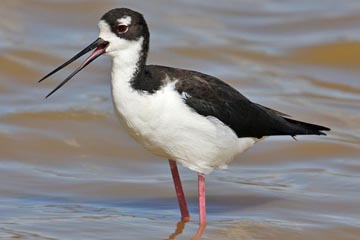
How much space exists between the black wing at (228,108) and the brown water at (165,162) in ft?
2.42

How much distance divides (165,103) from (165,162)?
269 cm

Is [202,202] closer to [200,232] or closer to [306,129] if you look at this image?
[200,232]

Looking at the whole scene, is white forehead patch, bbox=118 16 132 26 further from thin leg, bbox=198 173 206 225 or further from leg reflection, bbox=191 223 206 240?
leg reflection, bbox=191 223 206 240

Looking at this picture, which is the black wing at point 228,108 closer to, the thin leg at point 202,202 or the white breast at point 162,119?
the white breast at point 162,119

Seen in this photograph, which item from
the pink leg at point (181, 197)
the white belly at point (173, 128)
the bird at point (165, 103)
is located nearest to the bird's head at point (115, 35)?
the bird at point (165, 103)

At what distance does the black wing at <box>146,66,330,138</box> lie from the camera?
9.22m

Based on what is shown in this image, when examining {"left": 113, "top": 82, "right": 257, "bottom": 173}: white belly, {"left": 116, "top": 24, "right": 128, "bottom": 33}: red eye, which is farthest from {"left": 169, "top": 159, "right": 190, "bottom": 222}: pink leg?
{"left": 116, "top": 24, "right": 128, "bottom": 33}: red eye

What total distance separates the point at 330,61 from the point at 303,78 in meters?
0.84

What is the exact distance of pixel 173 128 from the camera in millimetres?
9070

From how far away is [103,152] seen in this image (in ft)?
38.8

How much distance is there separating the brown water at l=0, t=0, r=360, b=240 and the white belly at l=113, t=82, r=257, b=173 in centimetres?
63

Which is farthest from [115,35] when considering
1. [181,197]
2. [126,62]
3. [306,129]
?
[306,129]

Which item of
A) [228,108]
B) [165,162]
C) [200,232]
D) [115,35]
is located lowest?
[200,232]

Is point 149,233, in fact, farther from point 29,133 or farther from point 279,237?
point 29,133
